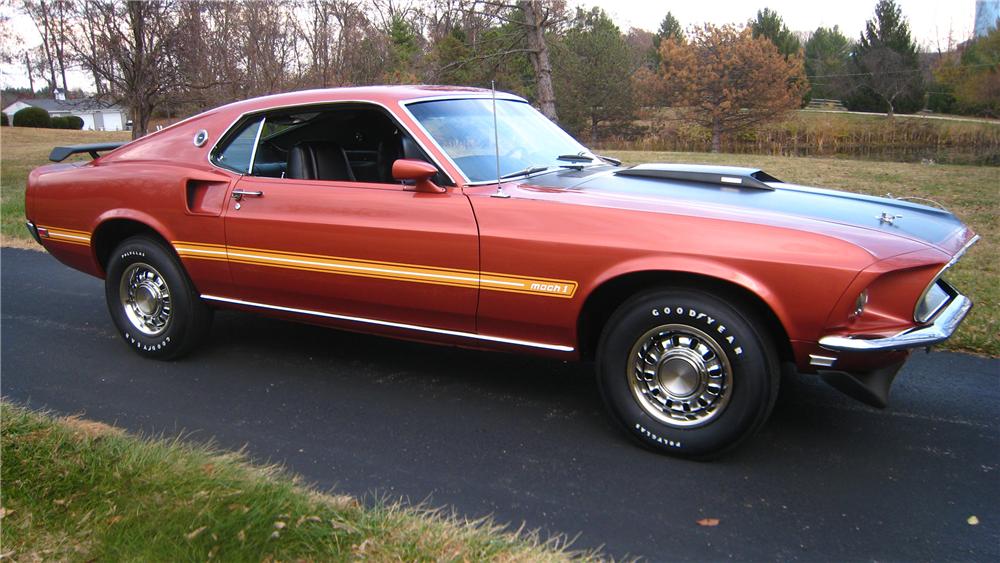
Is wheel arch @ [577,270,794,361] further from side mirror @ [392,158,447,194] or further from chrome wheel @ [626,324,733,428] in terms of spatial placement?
side mirror @ [392,158,447,194]

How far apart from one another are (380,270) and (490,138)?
993mm

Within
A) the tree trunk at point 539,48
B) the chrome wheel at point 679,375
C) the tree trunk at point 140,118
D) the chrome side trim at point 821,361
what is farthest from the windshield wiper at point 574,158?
the tree trunk at point 140,118

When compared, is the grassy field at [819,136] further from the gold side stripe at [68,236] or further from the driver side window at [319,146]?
the gold side stripe at [68,236]

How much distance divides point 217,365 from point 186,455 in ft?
5.05

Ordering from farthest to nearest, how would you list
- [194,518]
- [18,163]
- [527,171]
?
[18,163]
[527,171]
[194,518]

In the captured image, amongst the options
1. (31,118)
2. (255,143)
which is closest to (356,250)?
(255,143)

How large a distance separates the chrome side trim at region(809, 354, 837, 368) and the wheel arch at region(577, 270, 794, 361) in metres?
0.10

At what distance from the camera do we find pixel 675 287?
11.3 feet

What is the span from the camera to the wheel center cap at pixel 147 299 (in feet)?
16.1

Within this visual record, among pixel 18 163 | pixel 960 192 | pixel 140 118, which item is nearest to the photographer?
pixel 960 192

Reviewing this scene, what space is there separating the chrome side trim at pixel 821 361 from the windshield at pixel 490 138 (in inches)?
69.4

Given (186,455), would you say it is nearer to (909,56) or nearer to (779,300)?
(779,300)

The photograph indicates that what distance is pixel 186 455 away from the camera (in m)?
3.39

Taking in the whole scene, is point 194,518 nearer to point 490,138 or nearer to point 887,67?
point 490,138
